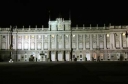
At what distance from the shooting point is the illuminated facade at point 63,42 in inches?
3871

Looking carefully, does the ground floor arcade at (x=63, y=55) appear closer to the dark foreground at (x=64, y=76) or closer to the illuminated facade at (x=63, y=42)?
the illuminated facade at (x=63, y=42)

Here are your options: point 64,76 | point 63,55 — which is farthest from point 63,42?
point 64,76

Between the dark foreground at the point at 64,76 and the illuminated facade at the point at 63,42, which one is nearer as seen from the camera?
the dark foreground at the point at 64,76

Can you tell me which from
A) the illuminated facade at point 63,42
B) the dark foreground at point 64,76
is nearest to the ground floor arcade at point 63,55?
the illuminated facade at point 63,42

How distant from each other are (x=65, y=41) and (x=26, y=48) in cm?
1569

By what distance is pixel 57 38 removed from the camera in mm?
100938

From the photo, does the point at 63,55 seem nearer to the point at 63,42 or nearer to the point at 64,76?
the point at 63,42

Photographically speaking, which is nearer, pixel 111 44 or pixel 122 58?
pixel 122 58

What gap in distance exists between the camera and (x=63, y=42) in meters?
100

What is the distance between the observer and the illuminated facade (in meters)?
98.3

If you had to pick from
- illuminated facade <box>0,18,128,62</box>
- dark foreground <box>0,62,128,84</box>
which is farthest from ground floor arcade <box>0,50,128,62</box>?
dark foreground <box>0,62,128,84</box>

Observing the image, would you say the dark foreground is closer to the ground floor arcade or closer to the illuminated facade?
the ground floor arcade

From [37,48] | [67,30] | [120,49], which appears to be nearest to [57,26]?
[67,30]

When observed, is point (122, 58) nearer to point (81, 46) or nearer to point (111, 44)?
point (111, 44)
